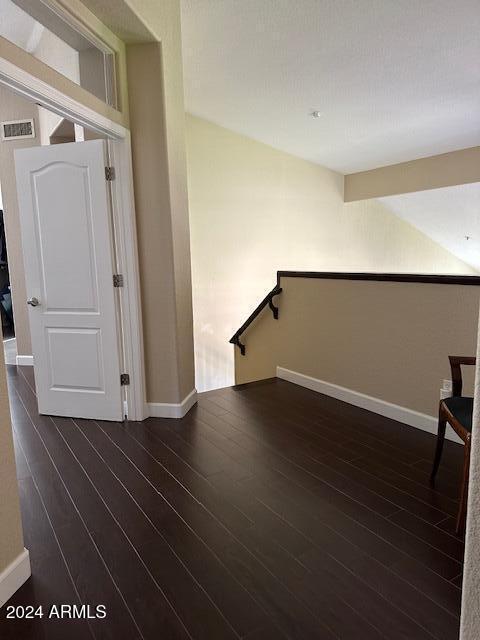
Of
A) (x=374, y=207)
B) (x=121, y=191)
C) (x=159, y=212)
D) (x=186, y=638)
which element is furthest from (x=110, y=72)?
(x=374, y=207)

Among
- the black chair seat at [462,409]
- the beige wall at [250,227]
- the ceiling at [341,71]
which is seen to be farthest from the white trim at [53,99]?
the beige wall at [250,227]

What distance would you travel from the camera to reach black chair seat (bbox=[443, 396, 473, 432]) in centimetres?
188

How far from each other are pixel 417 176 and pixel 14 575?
20.8 feet

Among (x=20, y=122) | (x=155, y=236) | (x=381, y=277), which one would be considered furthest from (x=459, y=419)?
(x=20, y=122)

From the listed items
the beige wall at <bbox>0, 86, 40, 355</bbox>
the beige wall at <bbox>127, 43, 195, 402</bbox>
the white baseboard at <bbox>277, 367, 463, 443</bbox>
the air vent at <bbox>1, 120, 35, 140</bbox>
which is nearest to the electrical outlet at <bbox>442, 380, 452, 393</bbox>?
the white baseboard at <bbox>277, 367, 463, 443</bbox>

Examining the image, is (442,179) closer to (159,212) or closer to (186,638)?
(159,212)

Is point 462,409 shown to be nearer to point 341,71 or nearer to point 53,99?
point 53,99

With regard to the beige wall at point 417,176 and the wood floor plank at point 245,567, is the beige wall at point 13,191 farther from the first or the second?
the beige wall at point 417,176

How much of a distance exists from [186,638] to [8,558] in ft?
2.35

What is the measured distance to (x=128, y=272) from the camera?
2955 millimetres

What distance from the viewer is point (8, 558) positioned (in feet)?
4.98

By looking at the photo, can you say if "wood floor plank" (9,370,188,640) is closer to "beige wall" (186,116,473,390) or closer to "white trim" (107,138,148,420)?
"white trim" (107,138,148,420)

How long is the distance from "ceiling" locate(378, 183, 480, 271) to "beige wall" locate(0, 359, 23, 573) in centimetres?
588

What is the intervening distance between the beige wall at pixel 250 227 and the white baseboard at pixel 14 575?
423cm
